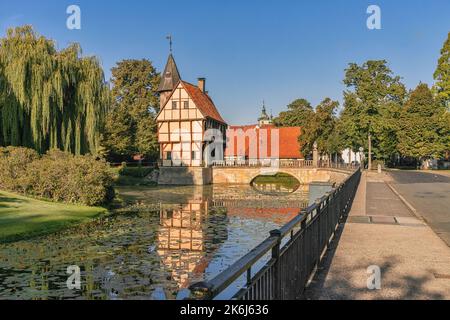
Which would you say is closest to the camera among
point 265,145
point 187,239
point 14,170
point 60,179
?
point 187,239

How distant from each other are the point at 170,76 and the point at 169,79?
0.43 meters

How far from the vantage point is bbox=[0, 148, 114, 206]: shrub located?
76.4 feet

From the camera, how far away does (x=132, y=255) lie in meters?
12.5

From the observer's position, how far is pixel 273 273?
14.1ft

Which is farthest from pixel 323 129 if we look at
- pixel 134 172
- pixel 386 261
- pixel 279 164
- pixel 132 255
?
pixel 386 261

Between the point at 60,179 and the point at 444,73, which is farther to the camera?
the point at 444,73

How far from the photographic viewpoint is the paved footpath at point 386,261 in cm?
613

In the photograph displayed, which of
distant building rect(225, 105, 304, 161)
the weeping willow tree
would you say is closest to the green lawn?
the weeping willow tree

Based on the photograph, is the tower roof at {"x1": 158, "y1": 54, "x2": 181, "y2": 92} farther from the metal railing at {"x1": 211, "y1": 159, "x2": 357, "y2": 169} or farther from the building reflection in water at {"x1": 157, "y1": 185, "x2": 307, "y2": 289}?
the building reflection in water at {"x1": 157, "y1": 185, "x2": 307, "y2": 289}

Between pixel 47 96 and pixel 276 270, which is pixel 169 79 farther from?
pixel 276 270

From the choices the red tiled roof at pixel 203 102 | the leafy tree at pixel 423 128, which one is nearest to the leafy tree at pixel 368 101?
the leafy tree at pixel 423 128

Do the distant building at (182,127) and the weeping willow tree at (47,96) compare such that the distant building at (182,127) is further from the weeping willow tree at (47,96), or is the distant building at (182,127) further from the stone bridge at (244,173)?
the weeping willow tree at (47,96)

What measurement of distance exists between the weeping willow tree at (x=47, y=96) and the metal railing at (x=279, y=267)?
80.2ft

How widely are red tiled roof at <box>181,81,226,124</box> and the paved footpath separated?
39.5m
